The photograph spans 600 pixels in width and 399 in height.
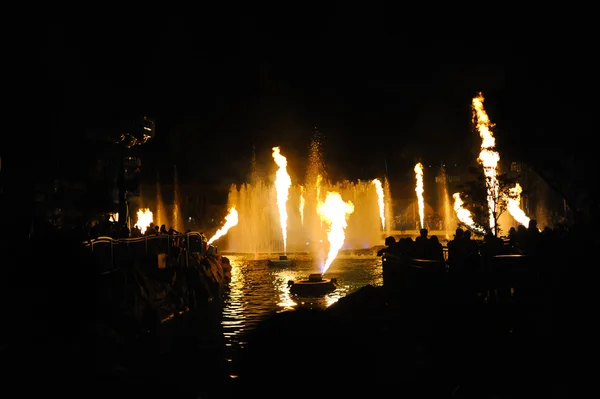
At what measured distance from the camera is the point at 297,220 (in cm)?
6506

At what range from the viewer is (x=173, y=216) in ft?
272

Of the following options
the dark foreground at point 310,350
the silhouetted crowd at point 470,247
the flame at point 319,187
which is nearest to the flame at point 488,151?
the silhouetted crowd at point 470,247

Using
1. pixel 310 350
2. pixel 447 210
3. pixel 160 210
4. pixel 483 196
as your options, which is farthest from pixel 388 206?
pixel 310 350

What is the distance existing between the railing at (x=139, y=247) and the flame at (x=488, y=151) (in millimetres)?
13868

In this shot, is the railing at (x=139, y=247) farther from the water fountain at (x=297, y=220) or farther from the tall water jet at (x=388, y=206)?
the tall water jet at (x=388, y=206)

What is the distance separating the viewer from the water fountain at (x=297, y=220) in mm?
54750

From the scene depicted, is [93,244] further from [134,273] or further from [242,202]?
[242,202]

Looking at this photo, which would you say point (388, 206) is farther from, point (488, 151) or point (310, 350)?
point (310, 350)

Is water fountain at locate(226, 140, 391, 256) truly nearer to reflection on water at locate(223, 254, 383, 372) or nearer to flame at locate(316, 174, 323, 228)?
flame at locate(316, 174, 323, 228)

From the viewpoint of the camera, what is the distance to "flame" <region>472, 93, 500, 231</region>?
29.5 metres

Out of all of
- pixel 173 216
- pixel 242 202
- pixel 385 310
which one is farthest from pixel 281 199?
pixel 385 310

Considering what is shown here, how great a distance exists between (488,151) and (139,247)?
17253 mm

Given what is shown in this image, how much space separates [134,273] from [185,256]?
578 cm

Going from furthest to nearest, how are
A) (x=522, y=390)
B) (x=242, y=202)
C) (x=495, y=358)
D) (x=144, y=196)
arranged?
(x=144, y=196) < (x=242, y=202) < (x=495, y=358) < (x=522, y=390)
